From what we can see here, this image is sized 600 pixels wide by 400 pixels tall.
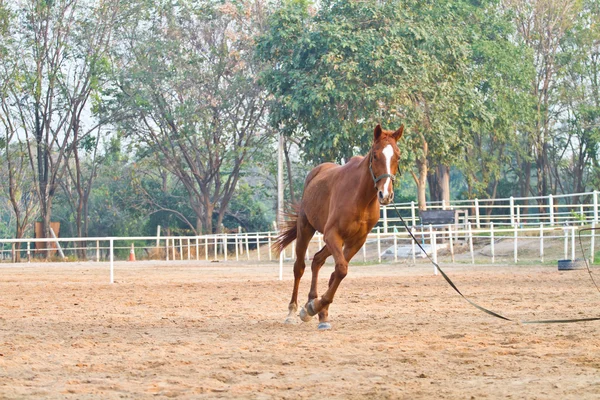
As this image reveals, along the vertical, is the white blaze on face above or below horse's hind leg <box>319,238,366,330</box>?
above

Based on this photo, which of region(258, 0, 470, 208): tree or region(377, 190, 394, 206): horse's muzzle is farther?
region(258, 0, 470, 208): tree

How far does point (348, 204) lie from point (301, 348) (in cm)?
244

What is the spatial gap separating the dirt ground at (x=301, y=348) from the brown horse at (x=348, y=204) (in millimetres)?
417

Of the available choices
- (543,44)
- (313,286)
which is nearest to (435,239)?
(313,286)

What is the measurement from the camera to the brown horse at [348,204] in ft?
32.6

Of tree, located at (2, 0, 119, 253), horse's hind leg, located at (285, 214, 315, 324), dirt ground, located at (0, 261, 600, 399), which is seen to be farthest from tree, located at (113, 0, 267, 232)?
horse's hind leg, located at (285, 214, 315, 324)

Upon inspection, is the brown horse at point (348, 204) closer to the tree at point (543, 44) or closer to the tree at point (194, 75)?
the tree at point (194, 75)

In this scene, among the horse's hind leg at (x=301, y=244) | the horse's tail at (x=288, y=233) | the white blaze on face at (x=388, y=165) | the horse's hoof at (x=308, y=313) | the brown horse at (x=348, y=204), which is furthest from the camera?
the horse's tail at (x=288, y=233)

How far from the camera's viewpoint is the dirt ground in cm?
631

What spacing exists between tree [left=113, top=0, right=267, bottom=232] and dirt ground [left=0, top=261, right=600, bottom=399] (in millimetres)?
32122

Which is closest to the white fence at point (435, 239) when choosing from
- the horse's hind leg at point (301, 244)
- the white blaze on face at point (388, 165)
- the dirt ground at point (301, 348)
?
the dirt ground at point (301, 348)

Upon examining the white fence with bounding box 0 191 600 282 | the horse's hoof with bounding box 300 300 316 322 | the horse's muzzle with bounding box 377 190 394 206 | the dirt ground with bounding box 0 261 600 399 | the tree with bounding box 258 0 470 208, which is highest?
the tree with bounding box 258 0 470 208

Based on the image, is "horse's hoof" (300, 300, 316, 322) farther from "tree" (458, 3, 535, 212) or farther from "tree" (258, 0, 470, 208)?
"tree" (458, 3, 535, 212)

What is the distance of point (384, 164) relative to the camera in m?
9.87
